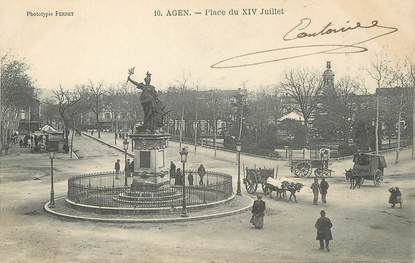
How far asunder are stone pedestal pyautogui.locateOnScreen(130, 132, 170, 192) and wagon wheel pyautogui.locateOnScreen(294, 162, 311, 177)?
1468 centimetres

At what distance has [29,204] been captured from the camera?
76.2 feet

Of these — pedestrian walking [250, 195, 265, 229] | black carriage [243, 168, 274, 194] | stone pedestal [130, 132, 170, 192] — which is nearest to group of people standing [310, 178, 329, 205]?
black carriage [243, 168, 274, 194]

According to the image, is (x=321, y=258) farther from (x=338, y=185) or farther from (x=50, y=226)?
(x=338, y=185)

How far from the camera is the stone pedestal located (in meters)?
21.8

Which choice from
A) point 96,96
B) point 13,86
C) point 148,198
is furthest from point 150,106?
point 96,96

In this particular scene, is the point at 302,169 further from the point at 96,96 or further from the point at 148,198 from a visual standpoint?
the point at 96,96

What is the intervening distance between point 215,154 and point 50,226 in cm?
3047

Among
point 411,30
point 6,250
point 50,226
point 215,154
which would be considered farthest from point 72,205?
point 215,154

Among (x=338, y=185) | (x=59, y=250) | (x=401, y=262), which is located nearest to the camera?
(x=401, y=262)

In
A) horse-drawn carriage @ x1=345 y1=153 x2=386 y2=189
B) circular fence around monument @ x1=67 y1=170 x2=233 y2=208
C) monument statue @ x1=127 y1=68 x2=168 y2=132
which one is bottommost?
circular fence around monument @ x1=67 y1=170 x2=233 y2=208

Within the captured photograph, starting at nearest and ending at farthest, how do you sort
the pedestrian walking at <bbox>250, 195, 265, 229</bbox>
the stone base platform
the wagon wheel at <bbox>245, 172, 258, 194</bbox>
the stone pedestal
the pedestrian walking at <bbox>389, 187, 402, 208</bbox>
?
the pedestrian walking at <bbox>250, 195, 265, 229</bbox> < the stone base platform < the stone pedestal < the pedestrian walking at <bbox>389, 187, 402, 208</bbox> < the wagon wheel at <bbox>245, 172, 258, 194</bbox>

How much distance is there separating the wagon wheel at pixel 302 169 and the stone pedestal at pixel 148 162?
14677 millimetres

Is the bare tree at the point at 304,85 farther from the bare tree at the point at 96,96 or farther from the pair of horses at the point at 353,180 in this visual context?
the bare tree at the point at 96,96

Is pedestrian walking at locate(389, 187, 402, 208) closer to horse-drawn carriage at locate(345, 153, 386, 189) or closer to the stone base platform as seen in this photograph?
horse-drawn carriage at locate(345, 153, 386, 189)
